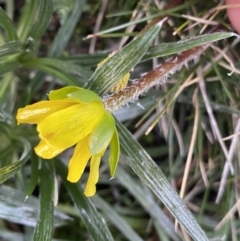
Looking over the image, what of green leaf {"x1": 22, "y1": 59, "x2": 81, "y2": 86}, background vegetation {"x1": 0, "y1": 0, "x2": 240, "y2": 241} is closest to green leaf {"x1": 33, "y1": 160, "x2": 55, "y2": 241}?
background vegetation {"x1": 0, "y1": 0, "x2": 240, "y2": 241}

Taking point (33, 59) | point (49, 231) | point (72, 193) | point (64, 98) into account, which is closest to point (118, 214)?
point (72, 193)

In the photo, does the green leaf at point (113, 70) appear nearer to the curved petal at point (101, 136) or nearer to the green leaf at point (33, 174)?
the curved petal at point (101, 136)

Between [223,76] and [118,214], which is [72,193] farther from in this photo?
[223,76]

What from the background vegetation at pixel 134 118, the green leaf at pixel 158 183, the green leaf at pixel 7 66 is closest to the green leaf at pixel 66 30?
the background vegetation at pixel 134 118

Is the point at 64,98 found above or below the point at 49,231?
above

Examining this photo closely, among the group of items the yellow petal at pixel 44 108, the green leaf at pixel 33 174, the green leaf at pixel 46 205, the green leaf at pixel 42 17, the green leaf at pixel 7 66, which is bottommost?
the green leaf at pixel 46 205

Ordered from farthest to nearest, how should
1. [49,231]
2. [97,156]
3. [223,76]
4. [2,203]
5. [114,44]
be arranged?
1. [114,44]
2. [223,76]
3. [2,203]
4. [49,231]
5. [97,156]

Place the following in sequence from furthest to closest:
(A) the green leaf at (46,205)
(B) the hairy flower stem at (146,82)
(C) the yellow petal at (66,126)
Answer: (A) the green leaf at (46,205) < (B) the hairy flower stem at (146,82) < (C) the yellow petal at (66,126)

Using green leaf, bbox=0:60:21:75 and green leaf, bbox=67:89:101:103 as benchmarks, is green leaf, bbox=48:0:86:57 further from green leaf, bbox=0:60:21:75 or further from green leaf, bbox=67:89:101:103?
green leaf, bbox=67:89:101:103
